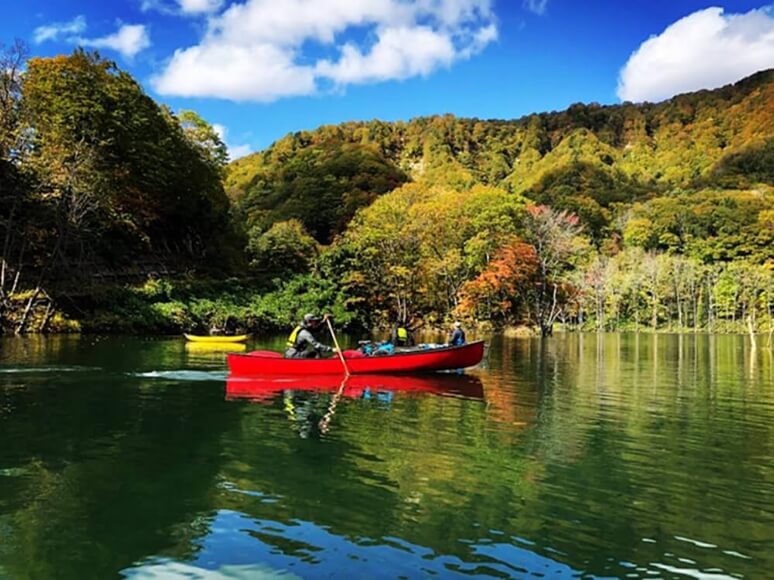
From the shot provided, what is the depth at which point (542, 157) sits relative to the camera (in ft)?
439

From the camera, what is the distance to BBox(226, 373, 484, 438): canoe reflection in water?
46.5ft

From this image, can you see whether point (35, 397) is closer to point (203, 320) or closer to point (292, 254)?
point (203, 320)

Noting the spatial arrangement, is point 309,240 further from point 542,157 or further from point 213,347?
point 542,157

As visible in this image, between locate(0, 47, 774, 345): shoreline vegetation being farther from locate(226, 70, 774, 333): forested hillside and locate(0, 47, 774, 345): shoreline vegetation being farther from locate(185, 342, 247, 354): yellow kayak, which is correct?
locate(185, 342, 247, 354): yellow kayak

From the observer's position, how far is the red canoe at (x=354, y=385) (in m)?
16.3

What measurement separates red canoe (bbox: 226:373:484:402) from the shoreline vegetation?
66.8 feet

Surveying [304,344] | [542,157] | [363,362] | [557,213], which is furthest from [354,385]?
[542,157]

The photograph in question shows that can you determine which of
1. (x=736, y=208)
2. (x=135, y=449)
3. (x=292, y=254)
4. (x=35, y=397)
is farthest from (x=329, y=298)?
(x=736, y=208)

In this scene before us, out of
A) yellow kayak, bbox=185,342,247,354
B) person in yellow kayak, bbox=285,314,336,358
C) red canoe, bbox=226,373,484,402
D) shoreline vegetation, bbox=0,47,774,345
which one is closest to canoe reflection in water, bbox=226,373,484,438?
red canoe, bbox=226,373,484,402

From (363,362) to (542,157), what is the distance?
12236 cm

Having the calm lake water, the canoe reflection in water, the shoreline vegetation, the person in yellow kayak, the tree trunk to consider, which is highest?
the shoreline vegetation

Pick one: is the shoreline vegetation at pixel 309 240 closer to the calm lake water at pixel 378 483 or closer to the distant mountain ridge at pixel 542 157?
the distant mountain ridge at pixel 542 157

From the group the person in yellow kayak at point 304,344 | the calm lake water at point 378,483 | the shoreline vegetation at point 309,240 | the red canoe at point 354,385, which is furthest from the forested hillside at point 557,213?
the calm lake water at point 378,483

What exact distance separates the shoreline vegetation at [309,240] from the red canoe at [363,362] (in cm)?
1964
